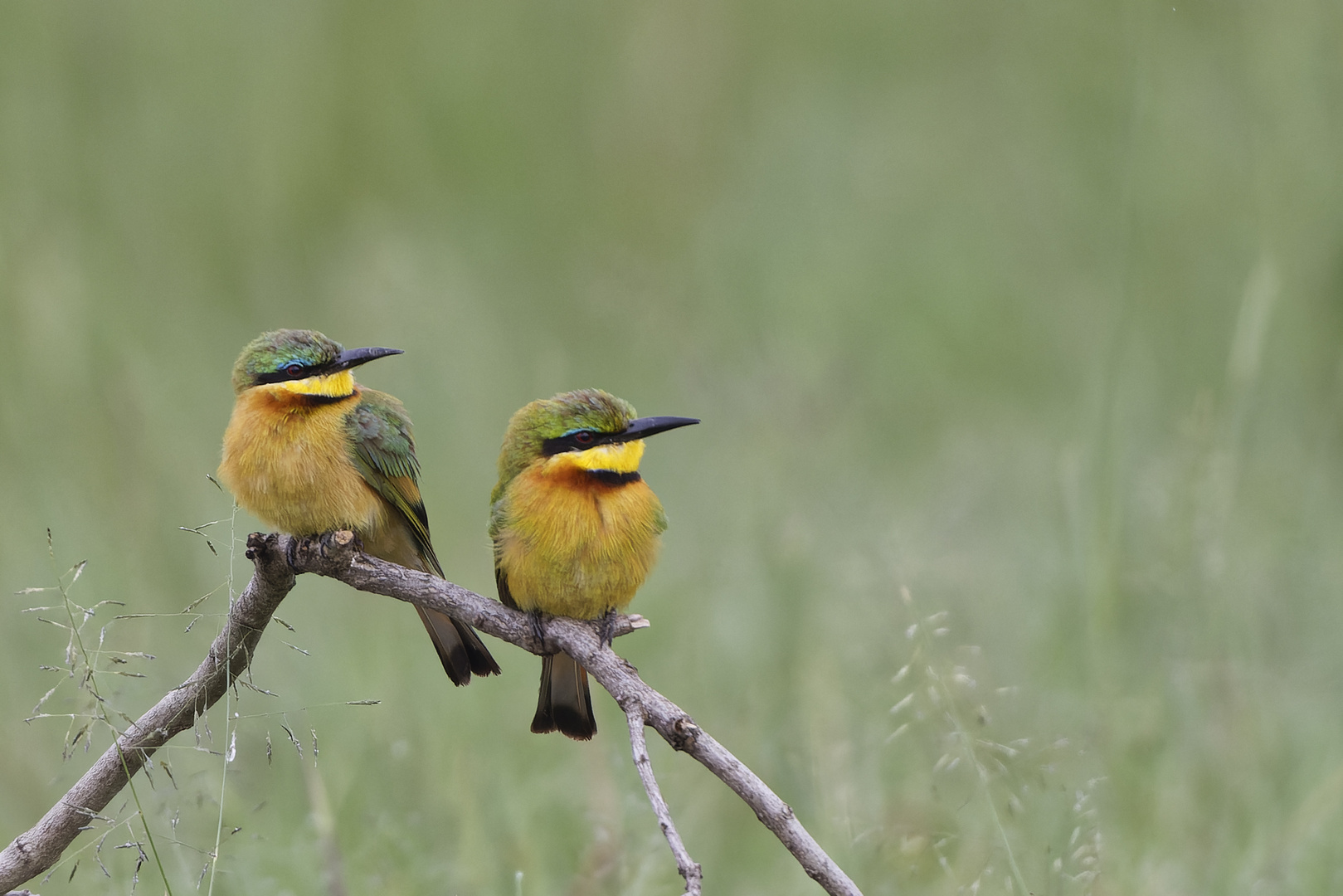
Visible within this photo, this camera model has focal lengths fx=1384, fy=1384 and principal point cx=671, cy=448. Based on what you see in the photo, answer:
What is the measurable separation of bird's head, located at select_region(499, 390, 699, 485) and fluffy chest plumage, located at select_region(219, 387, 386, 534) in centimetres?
26

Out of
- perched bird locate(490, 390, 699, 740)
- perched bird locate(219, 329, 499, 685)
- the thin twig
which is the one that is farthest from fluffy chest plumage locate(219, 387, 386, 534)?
the thin twig

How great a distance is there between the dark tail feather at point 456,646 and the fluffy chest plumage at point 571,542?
0.11 meters

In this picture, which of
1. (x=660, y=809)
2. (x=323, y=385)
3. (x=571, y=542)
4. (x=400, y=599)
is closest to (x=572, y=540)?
(x=571, y=542)

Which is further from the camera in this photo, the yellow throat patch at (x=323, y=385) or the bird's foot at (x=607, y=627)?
the yellow throat patch at (x=323, y=385)

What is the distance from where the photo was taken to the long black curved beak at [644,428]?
1903 mm

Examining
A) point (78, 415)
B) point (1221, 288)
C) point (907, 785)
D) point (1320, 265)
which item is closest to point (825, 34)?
point (1221, 288)

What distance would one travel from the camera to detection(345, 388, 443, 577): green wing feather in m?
2.32

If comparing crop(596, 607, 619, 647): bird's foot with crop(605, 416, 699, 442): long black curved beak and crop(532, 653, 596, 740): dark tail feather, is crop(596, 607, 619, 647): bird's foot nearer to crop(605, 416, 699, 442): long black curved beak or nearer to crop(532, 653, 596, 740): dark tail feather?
crop(532, 653, 596, 740): dark tail feather

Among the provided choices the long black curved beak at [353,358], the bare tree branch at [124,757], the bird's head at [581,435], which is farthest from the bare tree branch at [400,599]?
the bird's head at [581,435]

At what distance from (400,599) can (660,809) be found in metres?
0.44

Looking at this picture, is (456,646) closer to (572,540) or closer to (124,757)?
(572,540)

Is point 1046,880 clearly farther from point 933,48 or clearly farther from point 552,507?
point 933,48

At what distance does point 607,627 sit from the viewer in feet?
6.76

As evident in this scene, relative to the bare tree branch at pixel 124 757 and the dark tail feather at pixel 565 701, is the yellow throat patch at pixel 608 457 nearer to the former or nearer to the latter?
the dark tail feather at pixel 565 701
